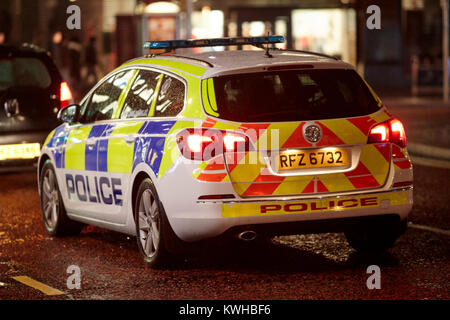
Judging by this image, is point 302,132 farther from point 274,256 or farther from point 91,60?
point 91,60

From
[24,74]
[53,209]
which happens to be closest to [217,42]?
[53,209]

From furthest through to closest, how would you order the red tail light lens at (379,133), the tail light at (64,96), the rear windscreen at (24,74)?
the tail light at (64,96) → the rear windscreen at (24,74) → the red tail light lens at (379,133)

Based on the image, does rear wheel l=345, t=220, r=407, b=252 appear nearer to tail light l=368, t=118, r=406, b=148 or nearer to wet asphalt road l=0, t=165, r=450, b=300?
wet asphalt road l=0, t=165, r=450, b=300

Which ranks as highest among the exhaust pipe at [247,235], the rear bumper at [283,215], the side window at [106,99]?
the side window at [106,99]

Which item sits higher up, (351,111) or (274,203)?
(351,111)

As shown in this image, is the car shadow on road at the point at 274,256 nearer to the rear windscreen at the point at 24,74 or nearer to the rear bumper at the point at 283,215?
the rear bumper at the point at 283,215

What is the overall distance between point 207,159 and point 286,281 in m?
0.97

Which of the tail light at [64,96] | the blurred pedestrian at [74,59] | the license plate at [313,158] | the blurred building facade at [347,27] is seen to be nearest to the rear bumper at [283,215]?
the license plate at [313,158]

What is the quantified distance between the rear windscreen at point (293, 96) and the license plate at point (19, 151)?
19.4ft

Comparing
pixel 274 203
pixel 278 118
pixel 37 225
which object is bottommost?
pixel 37 225

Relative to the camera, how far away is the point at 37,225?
10953 mm

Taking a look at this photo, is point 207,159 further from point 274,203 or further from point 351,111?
point 351,111

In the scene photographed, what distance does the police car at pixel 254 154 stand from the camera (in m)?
7.88
